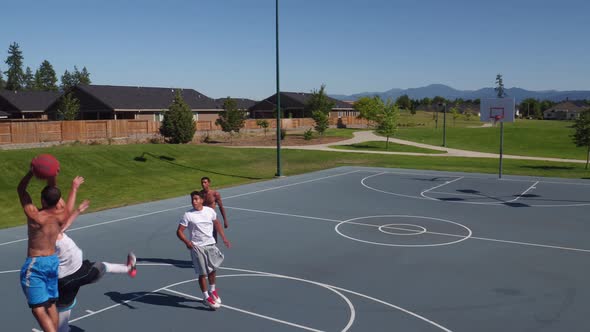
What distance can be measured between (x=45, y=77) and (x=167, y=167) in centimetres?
12231

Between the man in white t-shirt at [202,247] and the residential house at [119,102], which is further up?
the residential house at [119,102]

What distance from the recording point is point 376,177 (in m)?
27.0

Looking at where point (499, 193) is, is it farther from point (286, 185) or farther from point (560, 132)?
point (560, 132)

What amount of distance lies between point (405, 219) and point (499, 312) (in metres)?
7.95

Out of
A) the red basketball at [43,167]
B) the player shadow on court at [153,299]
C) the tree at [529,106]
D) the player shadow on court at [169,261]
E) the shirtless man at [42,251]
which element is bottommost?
the player shadow on court at [153,299]

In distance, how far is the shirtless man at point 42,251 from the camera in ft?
20.0

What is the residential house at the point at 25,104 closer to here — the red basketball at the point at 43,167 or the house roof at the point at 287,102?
the house roof at the point at 287,102

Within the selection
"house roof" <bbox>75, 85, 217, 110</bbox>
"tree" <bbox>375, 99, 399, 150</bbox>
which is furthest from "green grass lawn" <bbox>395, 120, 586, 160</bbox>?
"house roof" <bbox>75, 85, 217, 110</bbox>

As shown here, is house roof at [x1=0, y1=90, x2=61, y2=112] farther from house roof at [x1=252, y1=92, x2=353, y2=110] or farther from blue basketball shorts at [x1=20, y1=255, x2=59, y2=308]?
blue basketball shorts at [x1=20, y1=255, x2=59, y2=308]

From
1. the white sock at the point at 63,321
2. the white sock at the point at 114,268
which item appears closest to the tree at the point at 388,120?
the white sock at the point at 114,268

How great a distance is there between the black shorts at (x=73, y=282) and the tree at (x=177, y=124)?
3751cm

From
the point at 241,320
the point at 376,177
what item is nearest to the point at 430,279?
the point at 241,320

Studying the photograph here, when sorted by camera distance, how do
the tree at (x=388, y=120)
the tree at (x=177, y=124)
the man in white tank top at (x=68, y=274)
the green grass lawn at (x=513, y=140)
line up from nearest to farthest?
1. the man in white tank top at (x=68, y=274)
2. the tree at (x=177, y=124)
3. the tree at (x=388, y=120)
4. the green grass lawn at (x=513, y=140)

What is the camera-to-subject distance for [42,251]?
243 inches
